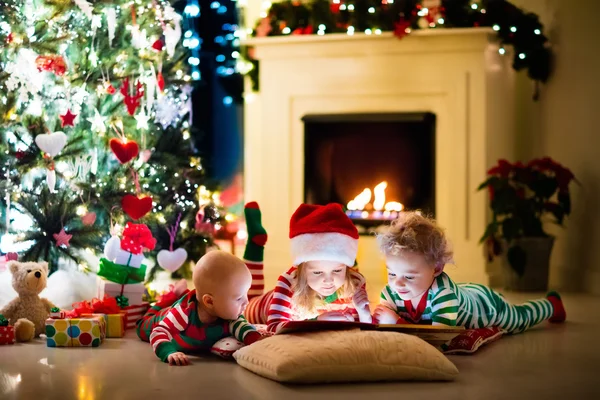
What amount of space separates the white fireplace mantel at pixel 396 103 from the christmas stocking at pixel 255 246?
1.53m

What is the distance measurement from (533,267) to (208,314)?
260 centimetres

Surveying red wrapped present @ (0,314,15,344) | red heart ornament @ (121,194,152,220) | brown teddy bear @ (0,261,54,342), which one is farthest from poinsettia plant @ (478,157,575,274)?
red wrapped present @ (0,314,15,344)

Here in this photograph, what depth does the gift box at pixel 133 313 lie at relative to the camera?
10.2 ft

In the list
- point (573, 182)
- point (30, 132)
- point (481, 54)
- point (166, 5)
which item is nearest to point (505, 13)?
point (481, 54)

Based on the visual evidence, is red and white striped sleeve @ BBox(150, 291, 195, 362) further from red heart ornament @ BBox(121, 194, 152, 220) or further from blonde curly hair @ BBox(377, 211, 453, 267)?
red heart ornament @ BBox(121, 194, 152, 220)

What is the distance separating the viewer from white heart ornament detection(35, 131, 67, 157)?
343cm

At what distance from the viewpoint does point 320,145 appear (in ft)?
17.1

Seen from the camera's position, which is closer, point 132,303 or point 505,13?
point 132,303

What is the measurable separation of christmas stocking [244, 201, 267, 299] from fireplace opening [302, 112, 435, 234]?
73.5 inches

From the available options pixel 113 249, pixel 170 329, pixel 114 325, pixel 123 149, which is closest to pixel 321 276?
pixel 170 329

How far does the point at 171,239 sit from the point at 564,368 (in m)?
1.98

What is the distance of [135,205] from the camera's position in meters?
3.57

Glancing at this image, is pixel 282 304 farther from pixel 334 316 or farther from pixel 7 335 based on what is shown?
pixel 7 335

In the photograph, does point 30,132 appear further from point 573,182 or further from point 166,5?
point 573,182
